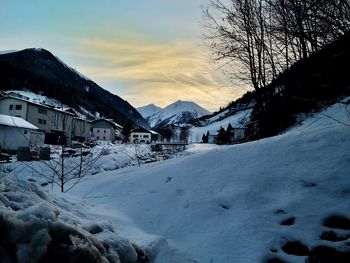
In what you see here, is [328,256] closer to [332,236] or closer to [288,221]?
[332,236]

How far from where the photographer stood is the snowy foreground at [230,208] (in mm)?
3691

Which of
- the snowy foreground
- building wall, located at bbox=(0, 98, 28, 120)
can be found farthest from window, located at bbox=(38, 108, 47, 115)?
the snowy foreground

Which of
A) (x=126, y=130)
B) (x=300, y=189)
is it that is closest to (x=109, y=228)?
(x=300, y=189)

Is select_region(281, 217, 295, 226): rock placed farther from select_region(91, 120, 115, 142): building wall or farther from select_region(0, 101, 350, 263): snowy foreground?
select_region(91, 120, 115, 142): building wall

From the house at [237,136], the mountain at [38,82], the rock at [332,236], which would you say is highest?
the mountain at [38,82]

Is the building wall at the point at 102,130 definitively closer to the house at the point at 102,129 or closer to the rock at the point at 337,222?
the house at the point at 102,129

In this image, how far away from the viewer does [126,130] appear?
94938 millimetres

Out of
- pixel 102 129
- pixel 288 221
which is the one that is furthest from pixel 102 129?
pixel 288 221

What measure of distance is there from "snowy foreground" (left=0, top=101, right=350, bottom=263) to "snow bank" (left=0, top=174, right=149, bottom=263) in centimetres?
1

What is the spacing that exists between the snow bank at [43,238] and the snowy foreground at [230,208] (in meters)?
0.01

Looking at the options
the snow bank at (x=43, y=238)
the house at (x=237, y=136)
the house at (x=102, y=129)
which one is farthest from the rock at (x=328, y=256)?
the house at (x=102, y=129)

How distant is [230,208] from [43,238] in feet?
9.85

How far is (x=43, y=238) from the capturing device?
2758mm

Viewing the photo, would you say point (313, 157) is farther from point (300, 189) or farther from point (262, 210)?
point (262, 210)
